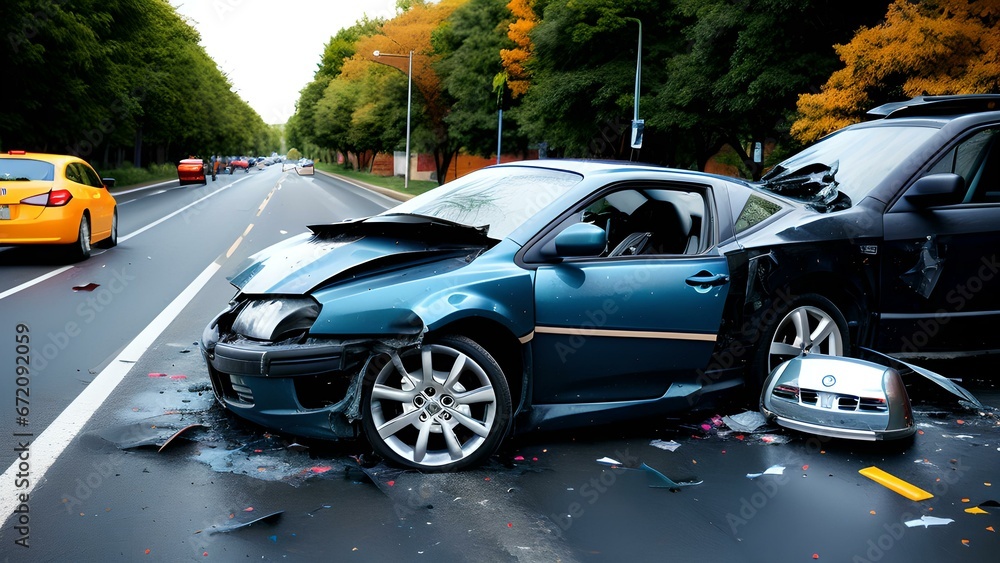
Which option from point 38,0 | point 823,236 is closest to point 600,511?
point 823,236

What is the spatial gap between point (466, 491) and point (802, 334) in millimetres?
2524

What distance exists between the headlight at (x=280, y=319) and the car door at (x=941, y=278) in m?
3.68

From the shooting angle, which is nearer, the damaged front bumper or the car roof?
the damaged front bumper

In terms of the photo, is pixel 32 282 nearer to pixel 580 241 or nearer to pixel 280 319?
pixel 280 319

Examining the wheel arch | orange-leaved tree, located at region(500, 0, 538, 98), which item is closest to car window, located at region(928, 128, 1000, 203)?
the wheel arch

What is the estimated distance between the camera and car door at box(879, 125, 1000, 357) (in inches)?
228

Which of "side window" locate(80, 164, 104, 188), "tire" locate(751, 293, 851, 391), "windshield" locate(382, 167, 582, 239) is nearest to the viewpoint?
"windshield" locate(382, 167, 582, 239)

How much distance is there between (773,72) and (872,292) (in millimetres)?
22089

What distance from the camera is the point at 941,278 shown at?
589 cm

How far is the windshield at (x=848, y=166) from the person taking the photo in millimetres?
6098

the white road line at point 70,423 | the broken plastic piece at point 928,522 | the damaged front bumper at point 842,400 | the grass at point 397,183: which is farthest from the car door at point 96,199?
the grass at point 397,183

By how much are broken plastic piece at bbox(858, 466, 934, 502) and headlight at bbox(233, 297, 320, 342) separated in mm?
2942

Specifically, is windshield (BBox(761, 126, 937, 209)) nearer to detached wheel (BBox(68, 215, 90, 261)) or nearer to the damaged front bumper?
the damaged front bumper

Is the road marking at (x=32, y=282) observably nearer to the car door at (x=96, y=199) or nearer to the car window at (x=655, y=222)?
the car door at (x=96, y=199)
